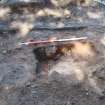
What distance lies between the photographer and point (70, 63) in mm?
4562

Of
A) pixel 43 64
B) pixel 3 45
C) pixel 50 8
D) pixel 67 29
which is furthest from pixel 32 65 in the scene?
pixel 50 8

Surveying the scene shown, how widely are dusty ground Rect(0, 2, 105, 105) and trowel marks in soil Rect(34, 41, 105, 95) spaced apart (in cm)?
9

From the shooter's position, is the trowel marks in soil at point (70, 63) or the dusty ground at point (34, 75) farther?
the trowel marks in soil at point (70, 63)

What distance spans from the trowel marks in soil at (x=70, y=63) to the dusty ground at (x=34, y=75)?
89mm

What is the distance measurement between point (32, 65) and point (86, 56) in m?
0.88

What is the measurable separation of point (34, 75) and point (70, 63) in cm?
62

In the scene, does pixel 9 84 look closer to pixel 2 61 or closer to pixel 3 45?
pixel 2 61

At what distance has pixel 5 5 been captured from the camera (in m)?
6.24

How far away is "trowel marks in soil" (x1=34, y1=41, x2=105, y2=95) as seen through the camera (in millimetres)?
4178

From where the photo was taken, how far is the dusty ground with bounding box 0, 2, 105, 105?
12.7 feet

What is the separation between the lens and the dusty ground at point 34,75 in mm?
3879

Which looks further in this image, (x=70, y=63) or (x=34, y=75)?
(x=70, y=63)

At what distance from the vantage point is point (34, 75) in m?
4.32

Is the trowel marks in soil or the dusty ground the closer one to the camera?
the dusty ground
